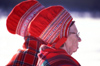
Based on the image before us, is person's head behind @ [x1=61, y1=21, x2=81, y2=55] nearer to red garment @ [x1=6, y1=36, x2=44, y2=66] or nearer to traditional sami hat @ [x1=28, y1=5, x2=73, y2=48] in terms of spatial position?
traditional sami hat @ [x1=28, y1=5, x2=73, y2=48]

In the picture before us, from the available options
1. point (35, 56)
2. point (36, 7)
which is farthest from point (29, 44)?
point (36, 7)

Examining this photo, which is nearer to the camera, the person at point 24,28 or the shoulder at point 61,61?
the shoulder at point 61,61

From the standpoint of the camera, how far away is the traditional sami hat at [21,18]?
852mm

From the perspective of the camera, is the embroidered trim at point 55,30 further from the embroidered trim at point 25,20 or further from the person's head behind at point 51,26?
the embroidered trim at point 25,20

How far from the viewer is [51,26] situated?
2.26 feet

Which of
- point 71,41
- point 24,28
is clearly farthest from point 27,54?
point 71,41

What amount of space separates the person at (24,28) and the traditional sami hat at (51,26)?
161 mm

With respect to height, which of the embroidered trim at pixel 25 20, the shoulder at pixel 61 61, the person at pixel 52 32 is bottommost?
the shoulder at pixel 61 61

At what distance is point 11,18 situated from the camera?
2.80 feet

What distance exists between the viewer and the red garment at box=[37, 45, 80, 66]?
64 centimetres

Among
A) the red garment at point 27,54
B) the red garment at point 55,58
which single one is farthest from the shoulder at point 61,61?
the red garment at point 27,54

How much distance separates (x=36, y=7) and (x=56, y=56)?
30cm

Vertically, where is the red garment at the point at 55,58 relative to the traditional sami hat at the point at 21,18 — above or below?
below

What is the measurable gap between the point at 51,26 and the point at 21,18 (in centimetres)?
22
